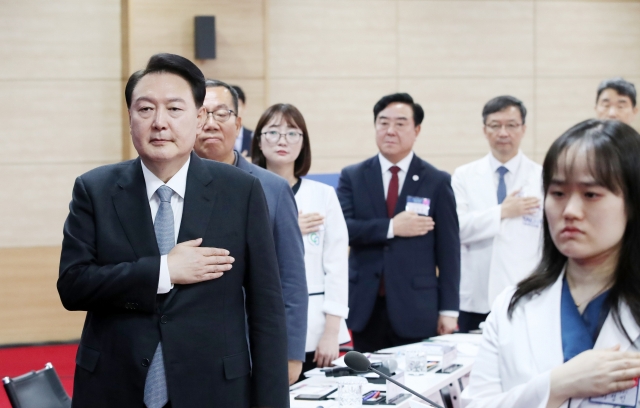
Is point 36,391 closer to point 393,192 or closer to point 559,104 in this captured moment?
point 393,192

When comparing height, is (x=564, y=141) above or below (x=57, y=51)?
below

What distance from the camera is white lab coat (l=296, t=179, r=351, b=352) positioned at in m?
3.54

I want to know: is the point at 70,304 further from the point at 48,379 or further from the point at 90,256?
the point at 48,379

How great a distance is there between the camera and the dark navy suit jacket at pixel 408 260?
3951mm

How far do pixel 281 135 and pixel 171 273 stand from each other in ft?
5.66

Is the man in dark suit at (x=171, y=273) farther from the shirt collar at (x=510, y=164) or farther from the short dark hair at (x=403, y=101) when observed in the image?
the shirt collar at (x=510, y=164)

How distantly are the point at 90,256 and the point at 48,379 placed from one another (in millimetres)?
1191

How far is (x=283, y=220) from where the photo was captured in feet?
8.88

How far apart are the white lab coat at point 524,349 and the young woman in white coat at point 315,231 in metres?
1.99

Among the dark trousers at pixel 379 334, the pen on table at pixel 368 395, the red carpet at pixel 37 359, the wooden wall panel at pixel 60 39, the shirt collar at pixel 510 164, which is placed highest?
the wooden wall panel at pixel 60 39

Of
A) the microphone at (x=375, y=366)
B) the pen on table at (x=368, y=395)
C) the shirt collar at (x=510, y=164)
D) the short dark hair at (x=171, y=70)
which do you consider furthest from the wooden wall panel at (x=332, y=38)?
the short dark hair at (x=171, y=70)

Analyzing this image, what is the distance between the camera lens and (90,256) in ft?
6.55

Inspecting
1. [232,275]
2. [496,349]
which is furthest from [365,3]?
[496,349]

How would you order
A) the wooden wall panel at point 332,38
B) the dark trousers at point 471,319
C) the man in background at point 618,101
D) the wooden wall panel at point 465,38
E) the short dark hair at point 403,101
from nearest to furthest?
the short dark hair at point 403,101
the dark trousers at point 471,319
the man in background at point 618,101
the wooden wall panel at point 332,38
the wooden wall panel at point 465,38
